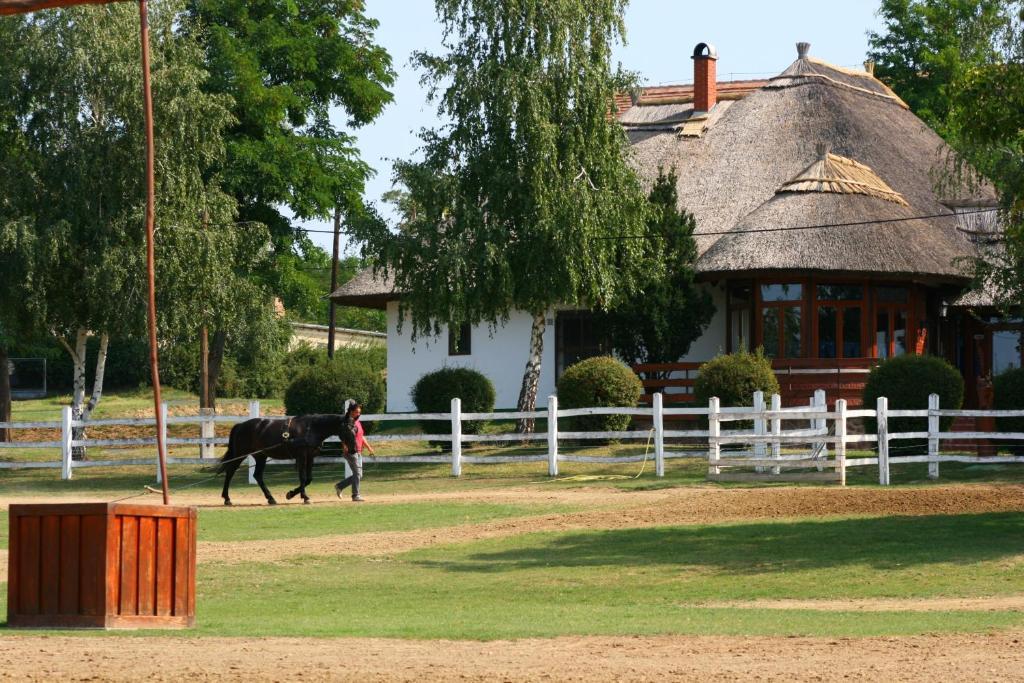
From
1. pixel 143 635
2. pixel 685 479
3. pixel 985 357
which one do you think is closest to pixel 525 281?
pixel 685 479

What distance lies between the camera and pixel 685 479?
26.6 metres

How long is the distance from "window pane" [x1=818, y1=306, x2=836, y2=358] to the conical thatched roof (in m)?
1.78

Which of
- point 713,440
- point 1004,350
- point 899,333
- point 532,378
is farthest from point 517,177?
point 1004,350

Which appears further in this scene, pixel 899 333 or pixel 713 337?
pixel 713 337

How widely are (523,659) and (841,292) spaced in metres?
26.6

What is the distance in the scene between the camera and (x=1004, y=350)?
1544 inches

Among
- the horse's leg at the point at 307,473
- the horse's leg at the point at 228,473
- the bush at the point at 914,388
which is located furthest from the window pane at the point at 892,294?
the horse's leg at the point at 228,473

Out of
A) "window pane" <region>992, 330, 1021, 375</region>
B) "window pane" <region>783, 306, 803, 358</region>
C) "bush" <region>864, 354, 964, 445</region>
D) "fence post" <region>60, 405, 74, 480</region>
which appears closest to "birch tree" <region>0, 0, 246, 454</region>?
"fence post" <region>60, 405, 74, 480</region>

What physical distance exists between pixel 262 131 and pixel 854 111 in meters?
17.4

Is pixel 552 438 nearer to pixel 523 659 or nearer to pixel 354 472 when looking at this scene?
pixel 354 472

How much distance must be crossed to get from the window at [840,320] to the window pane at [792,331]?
522 mm

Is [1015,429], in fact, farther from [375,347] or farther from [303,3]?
[375,347]

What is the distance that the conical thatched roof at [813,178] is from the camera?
116ft

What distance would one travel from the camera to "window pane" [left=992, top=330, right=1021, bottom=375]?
3894 centimetres
